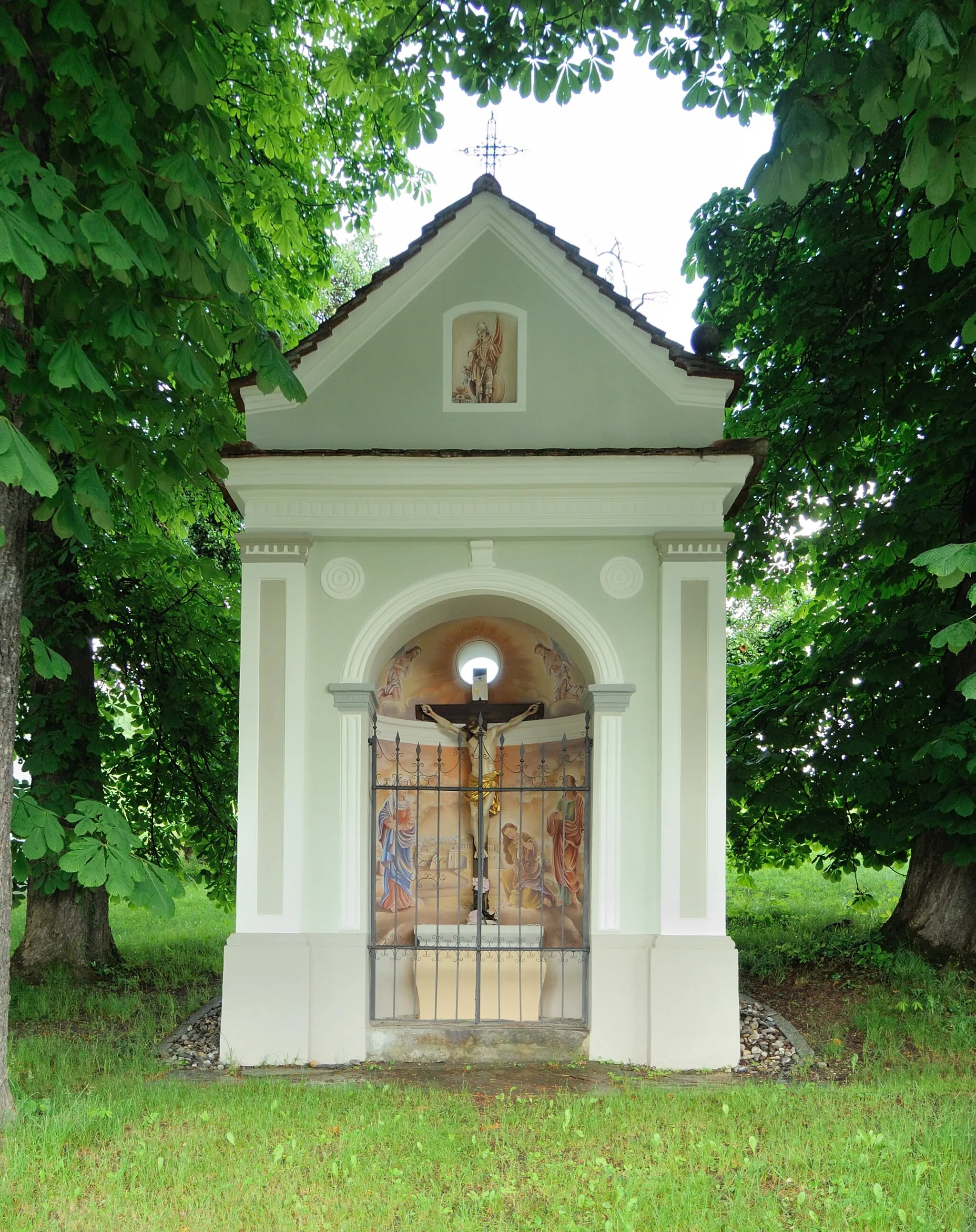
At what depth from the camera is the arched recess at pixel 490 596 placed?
299 inches

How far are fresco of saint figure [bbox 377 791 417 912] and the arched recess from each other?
4.57ft

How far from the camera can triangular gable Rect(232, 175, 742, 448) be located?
7.72 meters

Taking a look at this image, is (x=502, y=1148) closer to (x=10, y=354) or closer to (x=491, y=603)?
(x=491, y=603)

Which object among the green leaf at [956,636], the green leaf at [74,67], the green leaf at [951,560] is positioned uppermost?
the green leaf at [74,67]

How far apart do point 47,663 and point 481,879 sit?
3.43 m

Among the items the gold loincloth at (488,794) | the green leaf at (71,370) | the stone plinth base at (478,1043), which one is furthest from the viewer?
the gold loincloth at (488,794)

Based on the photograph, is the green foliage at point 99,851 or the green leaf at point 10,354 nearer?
the green leaf at point 10,354

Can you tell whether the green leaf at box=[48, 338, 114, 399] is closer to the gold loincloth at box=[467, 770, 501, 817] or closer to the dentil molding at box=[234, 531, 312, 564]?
the dentil molding at box=[234, 531, 312, 564]

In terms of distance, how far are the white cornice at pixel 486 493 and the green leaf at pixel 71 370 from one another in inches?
102

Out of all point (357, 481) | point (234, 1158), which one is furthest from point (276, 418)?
point (234, 1158)

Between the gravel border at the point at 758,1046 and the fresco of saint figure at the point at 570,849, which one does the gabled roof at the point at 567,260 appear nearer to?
the fresco of saint figure at the point at 570,849

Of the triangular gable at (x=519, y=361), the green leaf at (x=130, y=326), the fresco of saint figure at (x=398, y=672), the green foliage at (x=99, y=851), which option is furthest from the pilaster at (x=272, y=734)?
the green leaf at (x=130, y=326)

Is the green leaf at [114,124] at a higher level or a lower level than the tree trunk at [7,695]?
higher

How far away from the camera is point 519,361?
782cm
